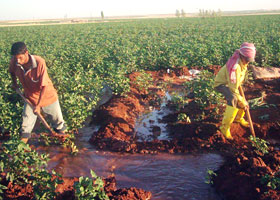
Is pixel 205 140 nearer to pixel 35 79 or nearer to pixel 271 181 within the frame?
pixel 271 181

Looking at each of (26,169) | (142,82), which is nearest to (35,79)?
(26,169)

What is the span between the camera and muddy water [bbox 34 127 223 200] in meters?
3.80

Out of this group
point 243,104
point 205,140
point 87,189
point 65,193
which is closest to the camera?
point 87,189

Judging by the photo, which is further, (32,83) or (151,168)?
(151,168)

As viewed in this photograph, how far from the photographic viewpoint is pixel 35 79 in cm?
408

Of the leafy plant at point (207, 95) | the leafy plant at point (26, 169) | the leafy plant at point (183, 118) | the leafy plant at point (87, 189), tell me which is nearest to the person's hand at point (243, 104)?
the leafy plant at point (207, 95)

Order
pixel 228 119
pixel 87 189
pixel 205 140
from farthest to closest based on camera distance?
pixel 205 140 → pixel 228 119 → pixel 87 189

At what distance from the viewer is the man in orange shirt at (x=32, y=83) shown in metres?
3.88

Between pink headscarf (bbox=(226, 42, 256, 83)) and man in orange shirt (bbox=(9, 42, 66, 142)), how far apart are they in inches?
118

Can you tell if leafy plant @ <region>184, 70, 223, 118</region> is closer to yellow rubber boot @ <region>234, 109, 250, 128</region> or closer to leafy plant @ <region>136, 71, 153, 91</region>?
yellow rubber boot @ <region>234, 109, 250, 128</region>

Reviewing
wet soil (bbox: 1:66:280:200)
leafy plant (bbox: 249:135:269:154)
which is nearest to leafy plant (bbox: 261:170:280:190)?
wet soil (bbox: 1:66:280:200)

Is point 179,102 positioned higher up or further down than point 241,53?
further down

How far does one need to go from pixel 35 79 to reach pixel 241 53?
3.34 meters

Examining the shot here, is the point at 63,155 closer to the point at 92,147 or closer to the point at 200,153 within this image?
the point at 92,147
